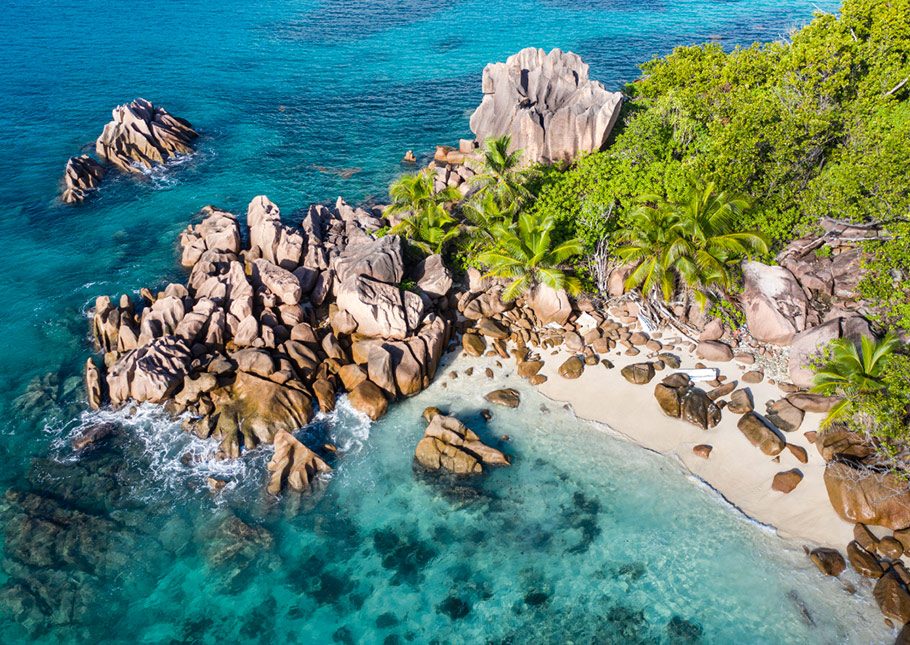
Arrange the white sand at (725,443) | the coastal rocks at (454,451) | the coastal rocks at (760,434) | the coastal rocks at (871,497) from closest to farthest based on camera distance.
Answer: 1. the coastal rocks at (871,497)
2. the white sand at (725,443)
3. the coastal rocks at (760,434)
4. the coastal rocks at (454,451)

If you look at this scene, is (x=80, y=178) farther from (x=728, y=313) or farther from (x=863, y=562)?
(x=863, y=562)

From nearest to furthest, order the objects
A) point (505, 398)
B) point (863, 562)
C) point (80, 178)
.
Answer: point (863, 562) → point (505, 398) → point (80, 178)

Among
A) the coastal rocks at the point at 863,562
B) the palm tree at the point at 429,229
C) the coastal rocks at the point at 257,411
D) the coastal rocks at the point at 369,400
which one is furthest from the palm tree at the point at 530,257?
the coastal rocks at the point at 863,562

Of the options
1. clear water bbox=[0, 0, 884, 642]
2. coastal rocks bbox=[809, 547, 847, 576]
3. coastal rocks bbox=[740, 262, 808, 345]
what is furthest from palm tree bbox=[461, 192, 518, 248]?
coastal rocks bbox=[809, 547, 847, 576]

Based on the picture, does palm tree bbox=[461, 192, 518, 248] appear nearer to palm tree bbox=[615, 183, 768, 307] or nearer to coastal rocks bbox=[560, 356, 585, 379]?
palm tree bbox=[615, 183, 768, 307]

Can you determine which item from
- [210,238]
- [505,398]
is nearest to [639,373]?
[505,398]

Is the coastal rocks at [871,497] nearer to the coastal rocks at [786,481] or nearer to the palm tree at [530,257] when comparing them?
the coastal rocks at [786,481]

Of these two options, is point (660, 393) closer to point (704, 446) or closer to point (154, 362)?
point (704, 446)

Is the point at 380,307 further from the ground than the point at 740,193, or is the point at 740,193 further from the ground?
the point at 740,193
